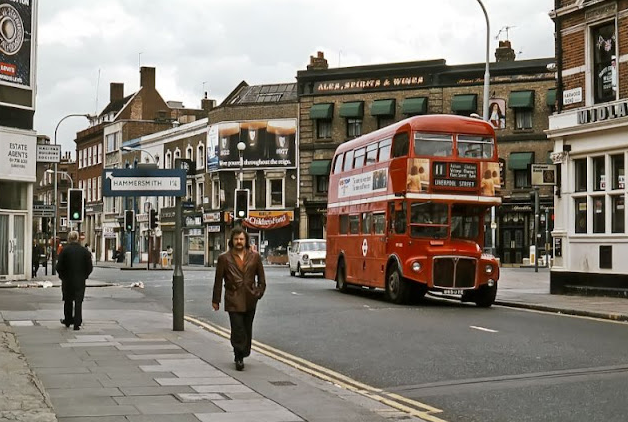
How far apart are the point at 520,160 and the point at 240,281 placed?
43.7 m

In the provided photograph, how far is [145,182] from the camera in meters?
16.0

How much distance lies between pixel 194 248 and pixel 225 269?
56708 millimetres

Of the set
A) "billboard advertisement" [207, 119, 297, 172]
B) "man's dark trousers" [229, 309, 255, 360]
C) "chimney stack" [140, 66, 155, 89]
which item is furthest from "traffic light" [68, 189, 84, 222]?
"chimney stack" [140, 66, 155, 89]

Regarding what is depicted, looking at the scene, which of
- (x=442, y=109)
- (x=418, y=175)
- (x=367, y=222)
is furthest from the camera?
(x=442, y=109)

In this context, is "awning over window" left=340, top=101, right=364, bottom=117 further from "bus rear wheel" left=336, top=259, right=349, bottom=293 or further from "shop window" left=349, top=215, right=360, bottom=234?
→ "shop window" left=349, top=215, right=360, bottom=234

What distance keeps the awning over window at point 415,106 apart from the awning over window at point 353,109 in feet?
10.3

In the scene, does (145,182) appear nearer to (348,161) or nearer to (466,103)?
(348,161)

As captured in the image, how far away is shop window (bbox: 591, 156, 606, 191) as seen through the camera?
24.0 metres

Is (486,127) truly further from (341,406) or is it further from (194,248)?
(194,248)

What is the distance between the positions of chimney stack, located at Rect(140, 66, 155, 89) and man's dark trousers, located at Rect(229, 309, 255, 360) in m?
73.4

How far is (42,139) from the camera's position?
95.6 metres

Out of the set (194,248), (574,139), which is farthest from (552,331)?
(194,248)

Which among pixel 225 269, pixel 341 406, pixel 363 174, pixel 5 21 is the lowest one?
pixel 341 406

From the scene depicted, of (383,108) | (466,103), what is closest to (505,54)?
(466,103)
